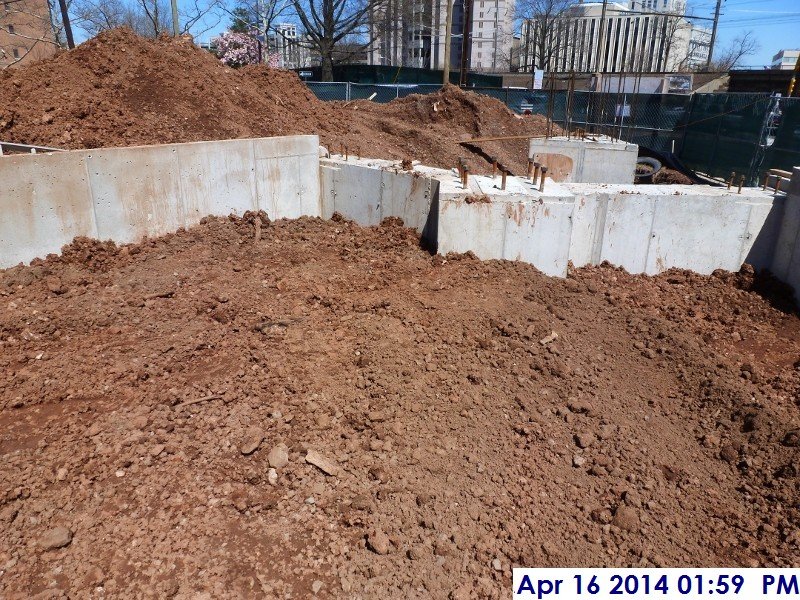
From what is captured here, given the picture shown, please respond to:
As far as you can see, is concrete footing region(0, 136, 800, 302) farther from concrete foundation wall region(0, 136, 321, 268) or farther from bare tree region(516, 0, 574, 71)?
bare tree region(516, 0, 574, 71)

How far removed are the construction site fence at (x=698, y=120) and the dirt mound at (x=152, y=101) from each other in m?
6.08

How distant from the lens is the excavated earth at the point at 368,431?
3082 millimetres

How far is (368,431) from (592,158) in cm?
1096

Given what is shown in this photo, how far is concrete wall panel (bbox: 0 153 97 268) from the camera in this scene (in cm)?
577

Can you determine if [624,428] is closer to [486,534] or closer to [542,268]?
[486,534]

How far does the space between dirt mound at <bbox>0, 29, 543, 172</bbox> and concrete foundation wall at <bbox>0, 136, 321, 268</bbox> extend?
93 centimetres

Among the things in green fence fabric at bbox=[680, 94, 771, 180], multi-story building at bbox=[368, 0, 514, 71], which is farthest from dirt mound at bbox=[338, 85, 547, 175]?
multi-story building at bbox=[368, 0, 514, 71]

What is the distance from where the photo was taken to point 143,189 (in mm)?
6820

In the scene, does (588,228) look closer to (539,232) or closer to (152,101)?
(539,232)

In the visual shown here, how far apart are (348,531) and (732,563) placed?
2.21 metres

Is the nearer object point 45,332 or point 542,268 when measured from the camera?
point 45,332

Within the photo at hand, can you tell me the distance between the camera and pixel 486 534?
10.8 ft

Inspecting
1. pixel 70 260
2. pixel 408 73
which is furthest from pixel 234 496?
pixel 408 73

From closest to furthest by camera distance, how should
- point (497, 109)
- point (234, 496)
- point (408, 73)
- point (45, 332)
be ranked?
point (234, 496), point (45, 332), point (497, 109), point (408, 73)
